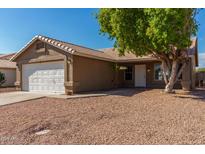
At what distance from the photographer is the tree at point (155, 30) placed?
9.86m

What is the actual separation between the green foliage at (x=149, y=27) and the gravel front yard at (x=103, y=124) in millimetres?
3659

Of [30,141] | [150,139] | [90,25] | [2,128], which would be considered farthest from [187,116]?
[90,25]

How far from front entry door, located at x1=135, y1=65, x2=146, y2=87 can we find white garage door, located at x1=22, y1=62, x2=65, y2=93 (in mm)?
8473

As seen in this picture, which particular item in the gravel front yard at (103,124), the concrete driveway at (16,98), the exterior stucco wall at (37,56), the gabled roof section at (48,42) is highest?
the gabled roof section at (48,42)

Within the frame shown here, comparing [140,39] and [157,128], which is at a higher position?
[140,39]

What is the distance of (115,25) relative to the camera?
11.7 metres

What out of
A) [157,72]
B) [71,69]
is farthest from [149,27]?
[157,72]

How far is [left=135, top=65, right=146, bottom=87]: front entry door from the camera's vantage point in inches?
741

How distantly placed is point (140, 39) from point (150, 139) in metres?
7.91

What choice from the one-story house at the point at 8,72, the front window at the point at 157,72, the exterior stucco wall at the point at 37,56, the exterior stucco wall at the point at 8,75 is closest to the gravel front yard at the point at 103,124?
the exterior stucco wall at the point at 37,56

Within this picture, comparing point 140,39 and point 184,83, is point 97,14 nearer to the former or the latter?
point 140,39

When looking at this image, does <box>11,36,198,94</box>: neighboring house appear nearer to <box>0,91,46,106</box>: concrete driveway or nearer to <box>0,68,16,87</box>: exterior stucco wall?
<box>0,91,46,106</box>: concrete driveway

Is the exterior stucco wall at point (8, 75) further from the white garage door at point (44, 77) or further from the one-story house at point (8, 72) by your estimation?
the white garage door at point (44, 77)

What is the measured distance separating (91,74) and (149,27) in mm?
5954
